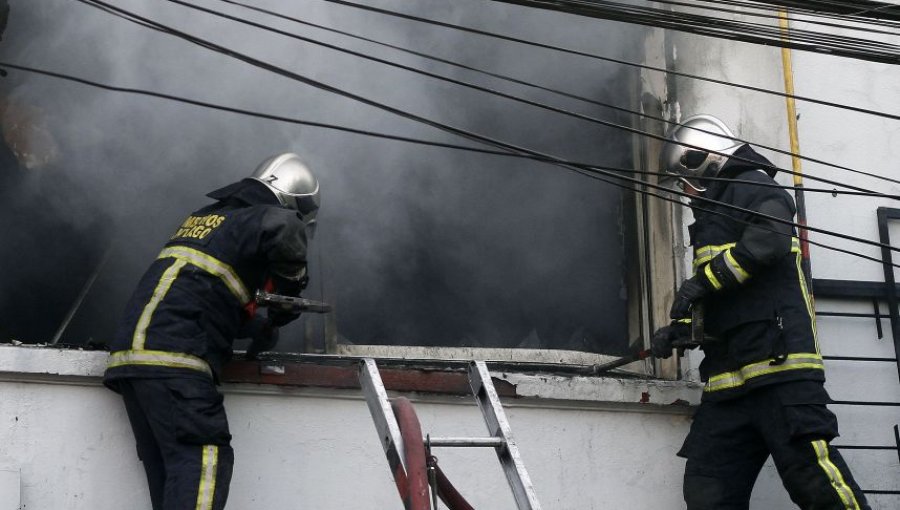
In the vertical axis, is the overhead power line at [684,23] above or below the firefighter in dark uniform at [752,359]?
above

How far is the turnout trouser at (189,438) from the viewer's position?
14.2 feet

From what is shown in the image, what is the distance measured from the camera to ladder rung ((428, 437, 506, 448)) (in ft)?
11.7

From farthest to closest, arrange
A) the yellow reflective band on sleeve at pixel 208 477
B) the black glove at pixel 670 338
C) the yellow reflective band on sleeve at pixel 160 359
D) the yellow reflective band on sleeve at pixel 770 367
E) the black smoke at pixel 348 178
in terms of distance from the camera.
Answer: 1. the black smoke at pixel 348 178
2. the black glove at pixel 670 338
3. the yellow reflective band on sleeve at pixel 770 367
4. the yellow reflective band on sleeve at pixel 160 359
5. the yellow reflective band on sleeve at pixel 208 477

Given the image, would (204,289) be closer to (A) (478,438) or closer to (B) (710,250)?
(A) (478,438)

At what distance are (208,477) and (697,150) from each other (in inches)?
100

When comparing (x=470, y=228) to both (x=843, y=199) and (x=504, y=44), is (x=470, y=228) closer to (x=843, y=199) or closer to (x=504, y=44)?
(x=504, y=44)

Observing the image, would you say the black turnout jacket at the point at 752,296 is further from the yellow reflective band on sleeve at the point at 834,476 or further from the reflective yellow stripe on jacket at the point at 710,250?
the yellow reflective band on sleeve at the point at 834,476

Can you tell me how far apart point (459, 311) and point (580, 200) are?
3.04 feet

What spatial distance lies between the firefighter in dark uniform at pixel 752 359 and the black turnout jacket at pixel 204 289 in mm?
1718

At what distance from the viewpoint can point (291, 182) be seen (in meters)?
5.22

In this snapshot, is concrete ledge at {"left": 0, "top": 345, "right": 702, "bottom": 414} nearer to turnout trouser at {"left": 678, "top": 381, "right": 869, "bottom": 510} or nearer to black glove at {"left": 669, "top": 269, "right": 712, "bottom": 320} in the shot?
turnout trouser at {"left": 678, "top": 381, "right": 869, "bottom": 510}

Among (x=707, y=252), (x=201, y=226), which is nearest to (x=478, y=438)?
(x=201, y=226)

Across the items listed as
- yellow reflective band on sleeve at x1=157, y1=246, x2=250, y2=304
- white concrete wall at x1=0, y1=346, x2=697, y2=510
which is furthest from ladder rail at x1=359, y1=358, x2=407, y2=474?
white concrete wall at x1=0, y1=346, x2=697, y2=510

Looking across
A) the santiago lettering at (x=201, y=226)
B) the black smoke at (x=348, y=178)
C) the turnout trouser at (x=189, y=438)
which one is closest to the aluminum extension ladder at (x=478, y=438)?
the turnout trouser at (x=189, y=438)
